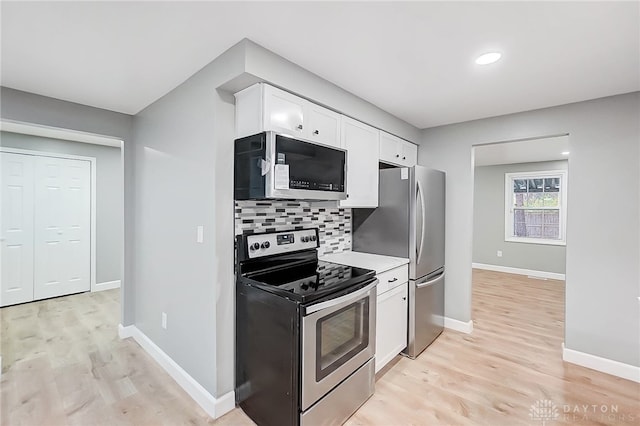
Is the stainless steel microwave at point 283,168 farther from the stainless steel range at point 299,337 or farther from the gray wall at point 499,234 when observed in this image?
the gray wall at point 499,234

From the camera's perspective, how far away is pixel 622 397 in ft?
7.16

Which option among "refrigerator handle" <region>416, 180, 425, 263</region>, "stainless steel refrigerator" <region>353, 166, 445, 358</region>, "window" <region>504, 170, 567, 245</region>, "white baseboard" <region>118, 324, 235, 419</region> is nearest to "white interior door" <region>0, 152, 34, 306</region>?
"white baseboard" <region>118, 324, 235, 419</region>

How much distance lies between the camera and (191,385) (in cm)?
215

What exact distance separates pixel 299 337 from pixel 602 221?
2773mm

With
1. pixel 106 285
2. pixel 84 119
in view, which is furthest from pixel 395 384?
pixel 106 285

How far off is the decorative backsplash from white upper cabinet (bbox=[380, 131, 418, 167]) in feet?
2.32

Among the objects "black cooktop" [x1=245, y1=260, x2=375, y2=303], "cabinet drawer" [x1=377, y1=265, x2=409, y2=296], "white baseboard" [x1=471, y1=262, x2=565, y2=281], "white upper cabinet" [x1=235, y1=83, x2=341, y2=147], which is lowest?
"white baseboard" [x1=471, y1=262, x2=565, y2=281]

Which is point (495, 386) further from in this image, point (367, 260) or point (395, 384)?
point (367, 260)

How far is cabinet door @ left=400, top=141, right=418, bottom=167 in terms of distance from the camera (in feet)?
10.9

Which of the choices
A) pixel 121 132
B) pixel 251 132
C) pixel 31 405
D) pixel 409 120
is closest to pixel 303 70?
pixel 251 132

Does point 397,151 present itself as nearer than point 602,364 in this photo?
No

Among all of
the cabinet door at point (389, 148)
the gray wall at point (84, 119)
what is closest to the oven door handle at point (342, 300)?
the cabinet door at point (389, 148)

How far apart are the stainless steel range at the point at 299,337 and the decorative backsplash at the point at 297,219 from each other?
12cm

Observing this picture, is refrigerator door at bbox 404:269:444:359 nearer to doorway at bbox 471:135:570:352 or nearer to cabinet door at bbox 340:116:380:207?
cabinet door at bbox 340:116:380:207
